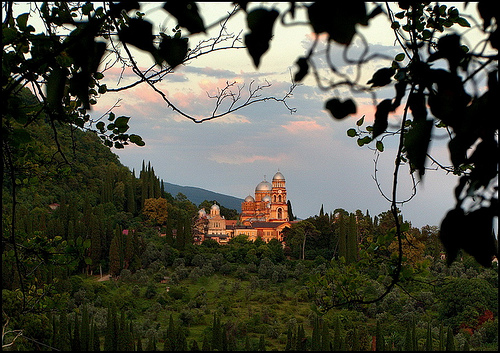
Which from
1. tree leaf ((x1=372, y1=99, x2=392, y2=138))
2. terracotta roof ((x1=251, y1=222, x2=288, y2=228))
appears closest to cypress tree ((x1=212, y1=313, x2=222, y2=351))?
tree leaf ((x1=372, y1=99, x2=392, y2=138))

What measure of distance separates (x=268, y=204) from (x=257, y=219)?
2.22 metres

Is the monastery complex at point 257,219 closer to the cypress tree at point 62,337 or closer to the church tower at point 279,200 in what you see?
the church tower at point 279,200

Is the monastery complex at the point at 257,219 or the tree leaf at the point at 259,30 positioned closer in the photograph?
the tree leaf at the point at 259,30

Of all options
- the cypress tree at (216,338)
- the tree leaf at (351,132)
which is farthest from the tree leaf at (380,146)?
the cypress tree at (216,338)

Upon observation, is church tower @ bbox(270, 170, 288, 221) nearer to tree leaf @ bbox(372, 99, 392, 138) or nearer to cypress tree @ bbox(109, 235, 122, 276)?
cypress tree @ bbox(109, 235, 122, 276)

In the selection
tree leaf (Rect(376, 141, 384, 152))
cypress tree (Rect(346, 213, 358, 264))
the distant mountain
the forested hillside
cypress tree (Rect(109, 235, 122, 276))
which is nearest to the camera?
tree leaf (Rect(376, 141, 384, 152))

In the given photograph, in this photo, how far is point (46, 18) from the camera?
2840 mm

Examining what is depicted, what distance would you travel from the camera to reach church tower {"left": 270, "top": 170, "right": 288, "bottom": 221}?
1683 inches

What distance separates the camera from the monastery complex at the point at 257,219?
3731 cm

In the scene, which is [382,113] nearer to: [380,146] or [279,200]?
[380,146]

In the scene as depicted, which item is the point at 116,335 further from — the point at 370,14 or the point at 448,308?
the point at 370,14

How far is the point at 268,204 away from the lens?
45594mm

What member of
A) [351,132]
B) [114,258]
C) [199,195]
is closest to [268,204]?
[114,258]

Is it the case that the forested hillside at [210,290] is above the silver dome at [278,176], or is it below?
below
